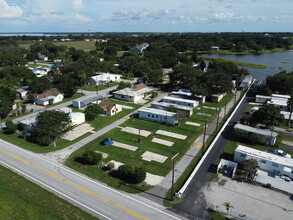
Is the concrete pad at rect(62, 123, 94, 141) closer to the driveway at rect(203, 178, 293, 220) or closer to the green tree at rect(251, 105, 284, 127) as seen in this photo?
the driveway at rect(203, 178, 293, 220)

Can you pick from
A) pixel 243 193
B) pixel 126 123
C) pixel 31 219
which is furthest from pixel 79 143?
pixel 243 193

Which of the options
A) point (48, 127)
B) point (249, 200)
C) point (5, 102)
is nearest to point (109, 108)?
point (48, 127)

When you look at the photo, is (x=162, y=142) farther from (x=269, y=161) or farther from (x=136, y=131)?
(x=269, y=161)

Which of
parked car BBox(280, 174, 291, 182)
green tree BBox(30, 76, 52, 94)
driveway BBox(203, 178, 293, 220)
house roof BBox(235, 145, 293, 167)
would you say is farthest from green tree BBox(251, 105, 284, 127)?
green tree BBox(30, 76, 52, 94)

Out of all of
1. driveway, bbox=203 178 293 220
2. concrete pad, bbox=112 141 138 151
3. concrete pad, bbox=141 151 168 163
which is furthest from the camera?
concrete pad, bbox=112 141 138 151

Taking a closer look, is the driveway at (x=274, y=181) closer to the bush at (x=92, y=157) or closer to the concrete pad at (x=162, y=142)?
the concrete pad at (x=162, y=142)

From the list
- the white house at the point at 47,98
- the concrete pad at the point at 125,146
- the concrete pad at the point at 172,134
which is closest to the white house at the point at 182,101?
the concrete pad at the point at 172,134
